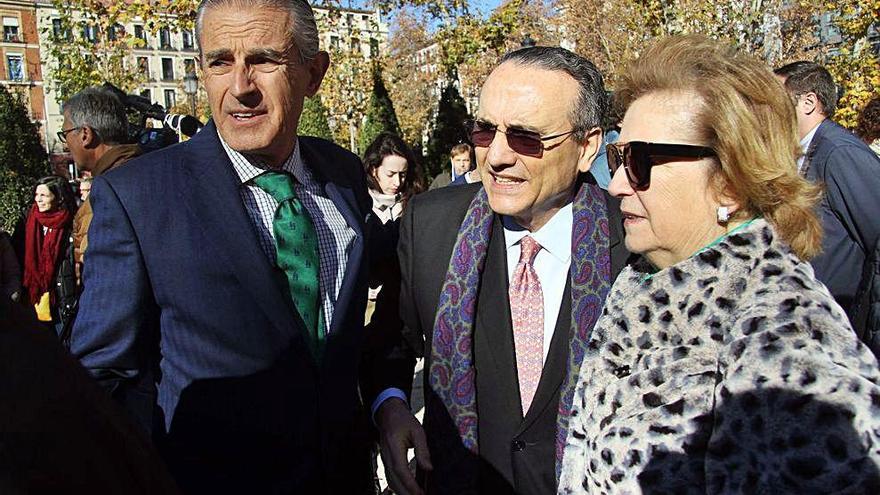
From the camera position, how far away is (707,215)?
1807 mm

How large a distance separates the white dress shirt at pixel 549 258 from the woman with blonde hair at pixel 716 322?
32 centimetres

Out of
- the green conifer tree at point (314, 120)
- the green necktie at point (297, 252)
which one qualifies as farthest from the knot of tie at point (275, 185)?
the green conifer tree at point (314, 120)

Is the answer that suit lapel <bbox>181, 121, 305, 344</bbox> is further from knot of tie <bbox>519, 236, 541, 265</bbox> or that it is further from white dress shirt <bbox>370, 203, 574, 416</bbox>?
knot of tie <bbox>519, 236, 541, 265</bbox>

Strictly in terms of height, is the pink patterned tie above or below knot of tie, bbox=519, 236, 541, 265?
below

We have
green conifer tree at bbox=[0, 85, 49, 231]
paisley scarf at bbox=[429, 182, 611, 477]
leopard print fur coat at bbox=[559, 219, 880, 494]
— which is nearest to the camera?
leopard print fur coat at bbox=[559, 219, 880, 494]

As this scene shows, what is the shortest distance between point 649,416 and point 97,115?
147 inches

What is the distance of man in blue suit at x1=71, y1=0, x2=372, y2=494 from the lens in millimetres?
1894

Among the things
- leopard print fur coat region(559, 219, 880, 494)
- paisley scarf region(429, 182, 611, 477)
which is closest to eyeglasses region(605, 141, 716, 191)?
leopard print fur coat region(559, 219, 880, 494)

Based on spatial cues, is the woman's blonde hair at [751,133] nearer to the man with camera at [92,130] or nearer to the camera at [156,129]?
the man with camera at [92,130]

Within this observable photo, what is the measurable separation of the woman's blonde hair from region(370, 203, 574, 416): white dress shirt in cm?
66

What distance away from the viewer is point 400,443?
7.56 ft

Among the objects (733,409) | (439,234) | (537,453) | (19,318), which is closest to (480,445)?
(537,453)

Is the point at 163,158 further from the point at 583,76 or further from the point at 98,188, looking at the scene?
the point at 583,76

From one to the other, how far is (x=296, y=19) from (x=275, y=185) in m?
0.52
